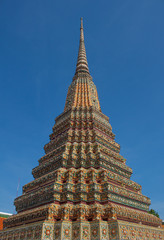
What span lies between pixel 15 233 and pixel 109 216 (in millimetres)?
6056

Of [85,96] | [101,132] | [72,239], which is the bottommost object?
[72,239]

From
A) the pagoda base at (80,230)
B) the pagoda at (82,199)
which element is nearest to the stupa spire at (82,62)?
the pagoda at (82,199)

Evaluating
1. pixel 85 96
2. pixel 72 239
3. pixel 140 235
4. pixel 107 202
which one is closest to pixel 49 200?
pixel 72 239

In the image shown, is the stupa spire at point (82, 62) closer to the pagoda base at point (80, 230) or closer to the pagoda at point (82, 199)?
the pagoda at point (82, 199)

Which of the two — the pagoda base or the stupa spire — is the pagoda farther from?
the stupa spire

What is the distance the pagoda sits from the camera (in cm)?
1120

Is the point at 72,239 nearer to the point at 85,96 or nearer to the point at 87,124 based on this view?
the point at 87,124

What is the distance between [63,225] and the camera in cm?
1109

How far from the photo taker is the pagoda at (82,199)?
11195 millimetres

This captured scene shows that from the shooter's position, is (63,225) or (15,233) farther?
(15,233)

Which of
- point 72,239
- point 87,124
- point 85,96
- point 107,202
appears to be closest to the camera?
point 72,239

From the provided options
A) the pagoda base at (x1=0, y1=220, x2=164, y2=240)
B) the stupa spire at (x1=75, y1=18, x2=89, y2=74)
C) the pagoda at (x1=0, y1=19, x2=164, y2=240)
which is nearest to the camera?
the pagoda base at (x1=0, y1=220, x2=164, y2=240)

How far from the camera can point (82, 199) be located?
1277 centimetres

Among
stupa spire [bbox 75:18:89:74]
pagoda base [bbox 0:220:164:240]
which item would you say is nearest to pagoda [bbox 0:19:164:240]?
pagoda base [bbox 0:220:164:240]
